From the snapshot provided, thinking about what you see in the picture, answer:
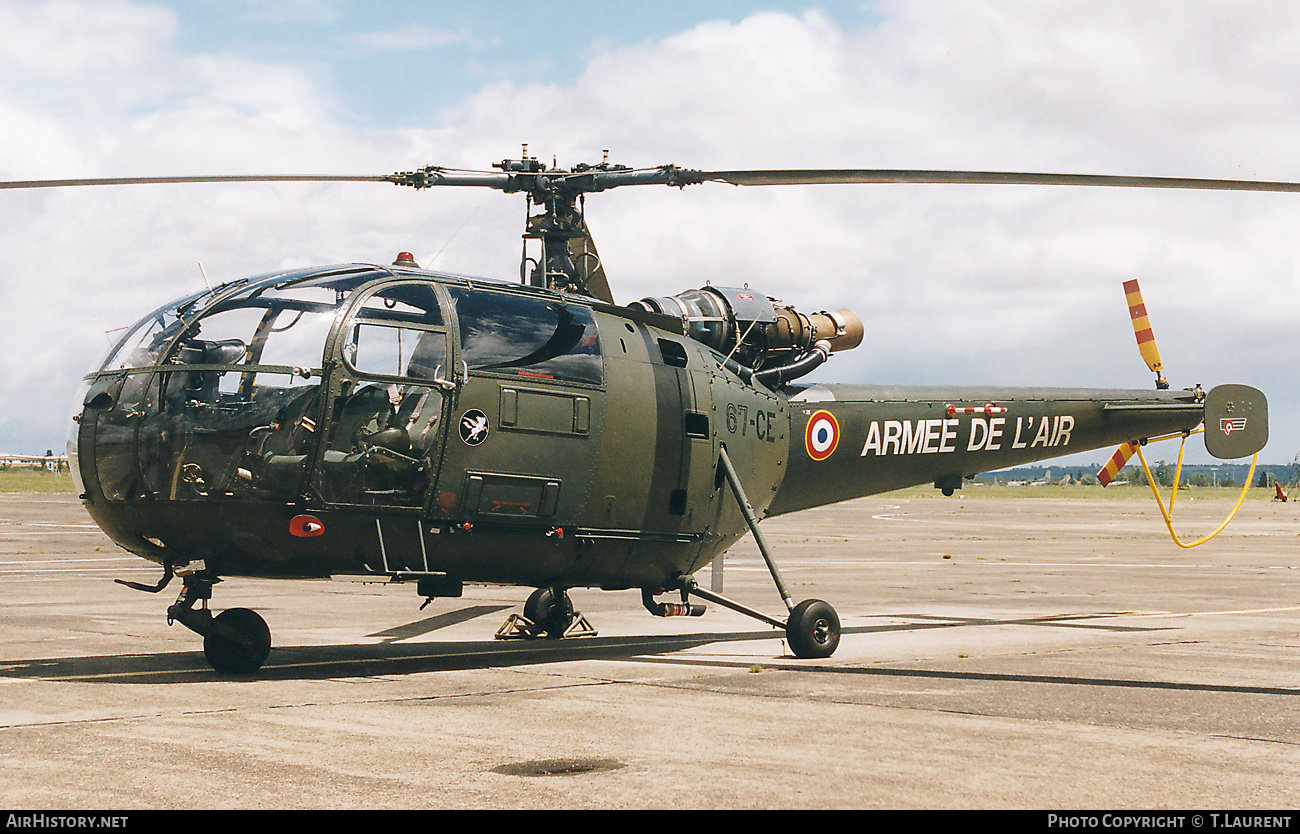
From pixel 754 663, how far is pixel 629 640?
264 cm

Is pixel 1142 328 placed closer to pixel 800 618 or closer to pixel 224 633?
pixel 800 618

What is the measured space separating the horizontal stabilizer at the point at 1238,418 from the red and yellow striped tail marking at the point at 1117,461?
105 cm

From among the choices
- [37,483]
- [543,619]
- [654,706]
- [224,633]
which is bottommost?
[37,483]

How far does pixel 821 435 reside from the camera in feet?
49.1

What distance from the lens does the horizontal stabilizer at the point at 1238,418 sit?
701 inches

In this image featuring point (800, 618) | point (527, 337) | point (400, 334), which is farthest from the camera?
point (800, 618)

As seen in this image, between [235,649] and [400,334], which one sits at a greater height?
[400,334]

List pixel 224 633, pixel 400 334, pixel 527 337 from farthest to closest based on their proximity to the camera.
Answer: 1. pixel 527 337
2. pixel 224 633
3. pixel 400 334

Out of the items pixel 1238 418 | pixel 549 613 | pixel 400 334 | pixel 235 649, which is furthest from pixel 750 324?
pixel 1238 418

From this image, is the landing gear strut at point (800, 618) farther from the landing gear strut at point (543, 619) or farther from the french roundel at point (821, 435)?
the landing gear strut at point (543, 619)

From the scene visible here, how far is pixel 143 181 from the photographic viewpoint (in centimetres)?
1157

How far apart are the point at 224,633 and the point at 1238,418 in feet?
46.1

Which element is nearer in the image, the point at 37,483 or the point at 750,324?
the point at 750,324
